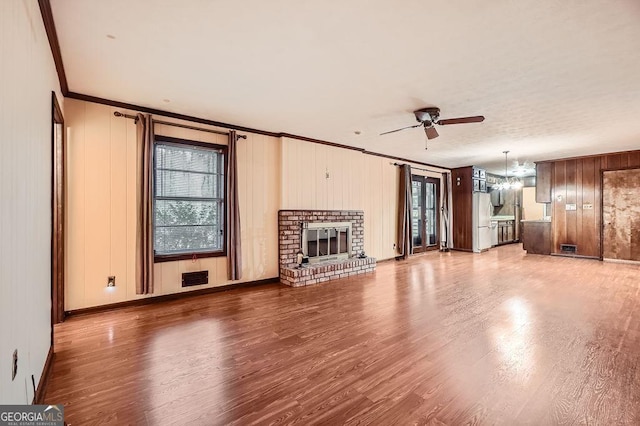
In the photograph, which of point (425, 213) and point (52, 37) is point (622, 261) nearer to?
point (425, 213)

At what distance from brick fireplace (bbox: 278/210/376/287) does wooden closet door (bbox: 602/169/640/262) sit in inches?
244

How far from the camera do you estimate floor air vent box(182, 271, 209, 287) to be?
445 centimetres

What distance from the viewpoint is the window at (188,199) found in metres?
4.32

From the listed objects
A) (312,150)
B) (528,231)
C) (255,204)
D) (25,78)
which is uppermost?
(312,150)

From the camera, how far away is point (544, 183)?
27.1ft

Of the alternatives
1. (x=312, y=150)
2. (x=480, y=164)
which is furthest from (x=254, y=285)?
(x=480, y=164)

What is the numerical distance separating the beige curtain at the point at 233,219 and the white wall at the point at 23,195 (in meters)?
2.41

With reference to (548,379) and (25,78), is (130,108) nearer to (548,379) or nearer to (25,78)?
(25,78)

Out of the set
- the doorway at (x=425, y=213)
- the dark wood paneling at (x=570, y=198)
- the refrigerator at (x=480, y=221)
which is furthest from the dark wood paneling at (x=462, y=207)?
the dark wood paneling at (x=570, y=198)

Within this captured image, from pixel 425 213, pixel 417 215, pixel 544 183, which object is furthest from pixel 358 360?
pixel 544 183

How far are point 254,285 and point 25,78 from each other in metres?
4.06

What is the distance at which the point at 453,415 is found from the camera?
1840mm

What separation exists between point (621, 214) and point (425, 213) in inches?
177

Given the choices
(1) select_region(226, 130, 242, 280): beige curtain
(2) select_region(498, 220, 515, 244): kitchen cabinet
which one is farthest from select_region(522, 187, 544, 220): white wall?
(1) select_region(226, 130, 242, 280): beige curtain
